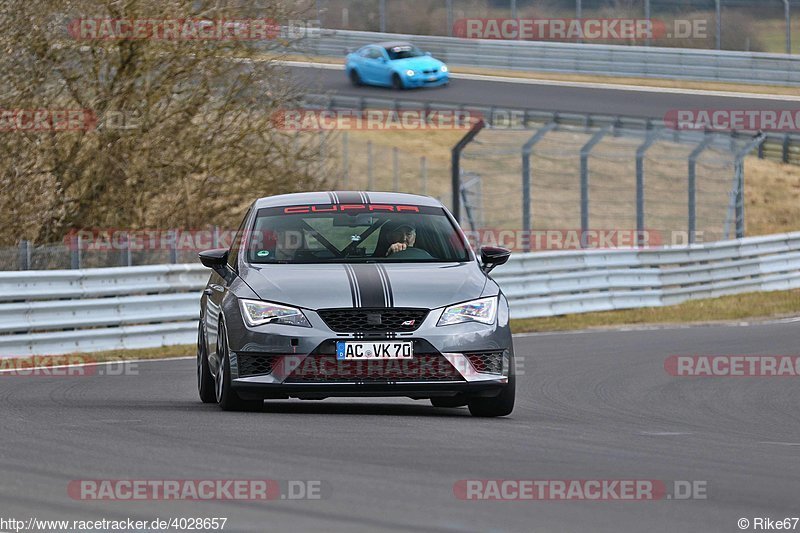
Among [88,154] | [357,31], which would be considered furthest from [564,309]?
[357,31]

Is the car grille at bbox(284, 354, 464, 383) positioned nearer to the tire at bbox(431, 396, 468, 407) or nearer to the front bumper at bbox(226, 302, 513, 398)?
the front bumper at bbox(226, 302, 513, 398)

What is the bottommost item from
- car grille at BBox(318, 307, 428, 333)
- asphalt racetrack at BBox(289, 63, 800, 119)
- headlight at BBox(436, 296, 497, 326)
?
asphalt racetrack at BBox(289, 63, 800, 119)

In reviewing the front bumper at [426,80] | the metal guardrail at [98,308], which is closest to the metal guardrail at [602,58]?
the front bumper at [426,80]

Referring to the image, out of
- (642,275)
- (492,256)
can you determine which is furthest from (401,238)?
(642,275)

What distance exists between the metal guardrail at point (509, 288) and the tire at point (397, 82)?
20577mm

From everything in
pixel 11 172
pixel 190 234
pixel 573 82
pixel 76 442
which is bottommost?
pixel 573 82

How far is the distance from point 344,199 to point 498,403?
195 cm

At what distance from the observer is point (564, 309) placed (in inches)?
887

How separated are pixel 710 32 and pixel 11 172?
2818 centimetres

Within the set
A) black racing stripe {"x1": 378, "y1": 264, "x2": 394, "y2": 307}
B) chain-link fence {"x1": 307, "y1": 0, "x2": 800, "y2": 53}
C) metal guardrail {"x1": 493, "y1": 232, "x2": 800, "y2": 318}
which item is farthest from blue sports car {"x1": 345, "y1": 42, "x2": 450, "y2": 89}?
black racing stripe {"x1": 378, "y1": 264, "x2": 394, "y2": 307}

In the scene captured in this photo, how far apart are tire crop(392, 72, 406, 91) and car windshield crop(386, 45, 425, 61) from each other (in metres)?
0.58

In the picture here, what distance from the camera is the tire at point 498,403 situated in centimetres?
1005

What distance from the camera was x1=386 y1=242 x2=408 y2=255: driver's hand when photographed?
10570mm

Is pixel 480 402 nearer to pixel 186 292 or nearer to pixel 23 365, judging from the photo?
pixel 23 365
